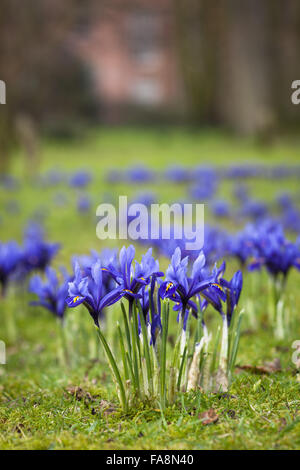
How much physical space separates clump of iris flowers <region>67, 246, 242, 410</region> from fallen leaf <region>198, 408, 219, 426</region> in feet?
0.72

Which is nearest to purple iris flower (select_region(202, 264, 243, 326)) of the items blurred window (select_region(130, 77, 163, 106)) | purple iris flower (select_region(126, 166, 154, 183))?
purple iris flower (select_region(126, 166, 154, 183))

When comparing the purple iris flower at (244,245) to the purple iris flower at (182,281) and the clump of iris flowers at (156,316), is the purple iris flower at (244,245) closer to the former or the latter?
the clump of iris flowers at (156,316)

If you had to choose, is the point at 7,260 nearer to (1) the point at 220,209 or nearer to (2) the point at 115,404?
(2) the point at 115,404

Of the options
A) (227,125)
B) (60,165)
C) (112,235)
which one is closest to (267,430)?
(112,235)

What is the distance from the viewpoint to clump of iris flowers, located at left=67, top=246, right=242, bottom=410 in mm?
2801

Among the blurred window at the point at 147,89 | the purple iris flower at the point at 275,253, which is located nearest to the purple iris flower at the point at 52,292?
the purple iris flower at the point at 275,253

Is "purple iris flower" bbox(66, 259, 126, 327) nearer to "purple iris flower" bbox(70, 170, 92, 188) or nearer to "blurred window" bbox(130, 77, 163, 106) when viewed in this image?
"purple iris flower" bbox(70, 170, 92, 188)

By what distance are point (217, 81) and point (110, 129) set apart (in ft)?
19.2

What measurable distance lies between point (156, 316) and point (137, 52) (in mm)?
38572

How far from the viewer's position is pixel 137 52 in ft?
128

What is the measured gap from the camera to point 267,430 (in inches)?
107

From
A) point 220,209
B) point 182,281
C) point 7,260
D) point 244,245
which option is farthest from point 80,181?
point 182,281

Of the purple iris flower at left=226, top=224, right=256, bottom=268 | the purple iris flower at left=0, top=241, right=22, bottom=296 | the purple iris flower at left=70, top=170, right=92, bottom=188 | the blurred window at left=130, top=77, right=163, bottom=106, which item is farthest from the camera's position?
the blurred window at left=130, top=77, right=163, bottom=106
